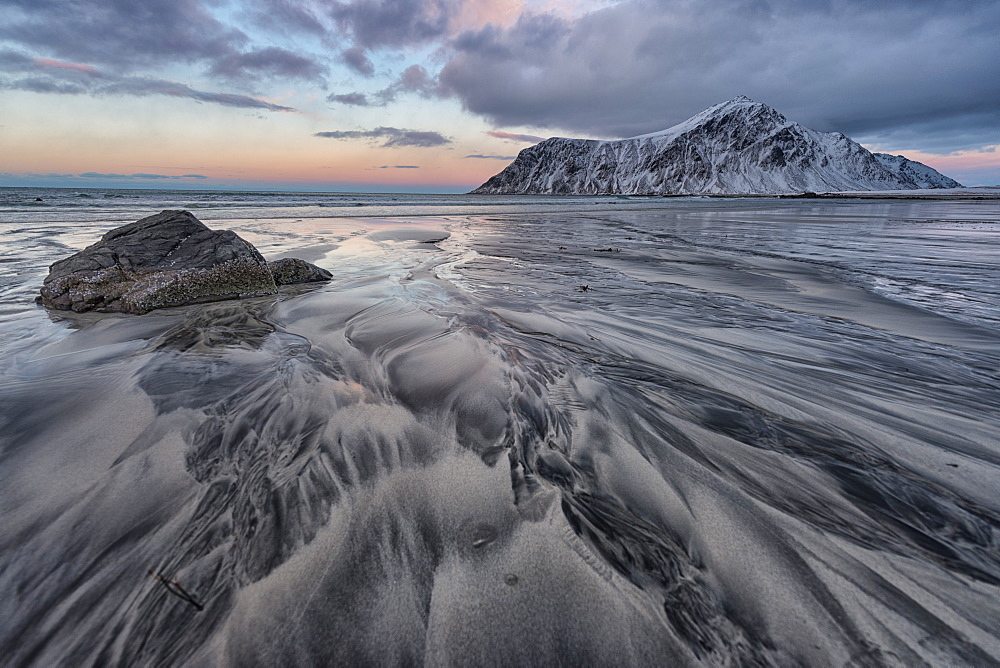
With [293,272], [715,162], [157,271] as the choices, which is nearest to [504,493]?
[293,272]

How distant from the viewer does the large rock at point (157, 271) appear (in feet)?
15.9

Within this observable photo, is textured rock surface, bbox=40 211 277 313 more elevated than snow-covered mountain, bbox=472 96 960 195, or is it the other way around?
snow-covered mountain, bbox=472 96 960 195

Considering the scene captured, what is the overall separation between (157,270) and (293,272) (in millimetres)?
1700

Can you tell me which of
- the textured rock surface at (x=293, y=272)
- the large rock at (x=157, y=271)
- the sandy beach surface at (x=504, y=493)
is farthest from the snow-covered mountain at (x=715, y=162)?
the sandy beach surface at (x=504, y=493)

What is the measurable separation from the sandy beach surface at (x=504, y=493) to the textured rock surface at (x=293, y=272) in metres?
2.42

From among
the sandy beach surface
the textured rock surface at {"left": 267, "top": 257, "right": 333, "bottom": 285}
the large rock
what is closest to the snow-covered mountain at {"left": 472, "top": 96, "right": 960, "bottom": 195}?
the textured rock surface at {"left": 267, "top": 257, "right": 333, "bottom": 285}

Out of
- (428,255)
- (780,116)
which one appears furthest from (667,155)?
(428,255)

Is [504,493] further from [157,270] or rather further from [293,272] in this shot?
[157,270]

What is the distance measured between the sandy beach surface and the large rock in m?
0.97

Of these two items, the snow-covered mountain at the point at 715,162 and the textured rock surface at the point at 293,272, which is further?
the snow-covered mountain at the point at 715,162

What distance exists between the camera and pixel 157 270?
215 inches

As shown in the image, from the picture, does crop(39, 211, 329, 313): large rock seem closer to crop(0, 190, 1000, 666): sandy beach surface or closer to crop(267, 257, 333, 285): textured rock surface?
crop(267, 257, 333, 285): textured rock surface

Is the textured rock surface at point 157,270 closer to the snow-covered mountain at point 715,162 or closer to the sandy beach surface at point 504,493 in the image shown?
the sandy beach surface at point 504,493

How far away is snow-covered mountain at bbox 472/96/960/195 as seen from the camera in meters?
133
